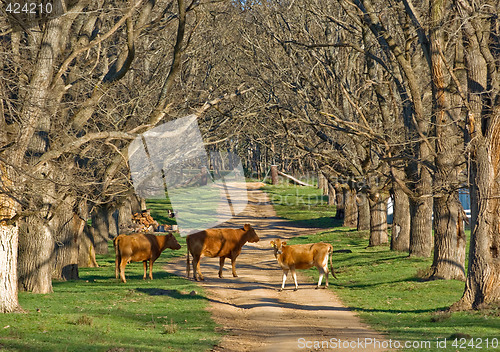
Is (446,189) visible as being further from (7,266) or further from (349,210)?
(349,210)

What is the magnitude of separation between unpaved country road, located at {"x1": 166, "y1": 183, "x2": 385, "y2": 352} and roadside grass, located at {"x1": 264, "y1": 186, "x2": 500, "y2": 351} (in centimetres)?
66

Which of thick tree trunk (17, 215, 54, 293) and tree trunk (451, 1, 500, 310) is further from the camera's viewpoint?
thick tree trunk (17, 215, 54, 293)

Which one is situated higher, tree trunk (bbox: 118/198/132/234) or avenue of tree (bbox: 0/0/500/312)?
avenue of tree (bbox: 0/0/500/312)

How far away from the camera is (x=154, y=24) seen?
57.7 feet

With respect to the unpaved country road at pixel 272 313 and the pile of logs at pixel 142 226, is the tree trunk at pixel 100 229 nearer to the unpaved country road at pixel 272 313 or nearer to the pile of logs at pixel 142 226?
the unpaved country road at pixel 272 313

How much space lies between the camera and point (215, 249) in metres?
21.6

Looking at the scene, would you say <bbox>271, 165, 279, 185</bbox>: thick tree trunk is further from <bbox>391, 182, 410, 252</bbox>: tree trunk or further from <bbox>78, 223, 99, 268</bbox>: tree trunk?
<bbox>78, 223, 99, 268</bbox>: tree trunk

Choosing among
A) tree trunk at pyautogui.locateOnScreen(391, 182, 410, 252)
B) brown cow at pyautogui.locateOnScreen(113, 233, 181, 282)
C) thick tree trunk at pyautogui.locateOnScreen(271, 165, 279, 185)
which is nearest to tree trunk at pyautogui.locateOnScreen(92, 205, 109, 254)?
brown cow at pyautogui.locateOnScreen(113, 233, 181, 282)

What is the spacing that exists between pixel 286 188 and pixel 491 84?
66836 millimetres

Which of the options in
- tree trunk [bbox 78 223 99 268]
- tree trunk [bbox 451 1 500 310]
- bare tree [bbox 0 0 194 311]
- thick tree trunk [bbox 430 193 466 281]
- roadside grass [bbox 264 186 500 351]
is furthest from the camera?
tree trunk [bbox 78 223 99 268]

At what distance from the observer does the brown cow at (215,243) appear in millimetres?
21234

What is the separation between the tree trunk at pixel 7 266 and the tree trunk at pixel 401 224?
62.4 ft

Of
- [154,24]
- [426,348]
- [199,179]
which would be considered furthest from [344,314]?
[199,179]

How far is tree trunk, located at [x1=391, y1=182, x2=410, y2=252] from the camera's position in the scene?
27.5 metres
